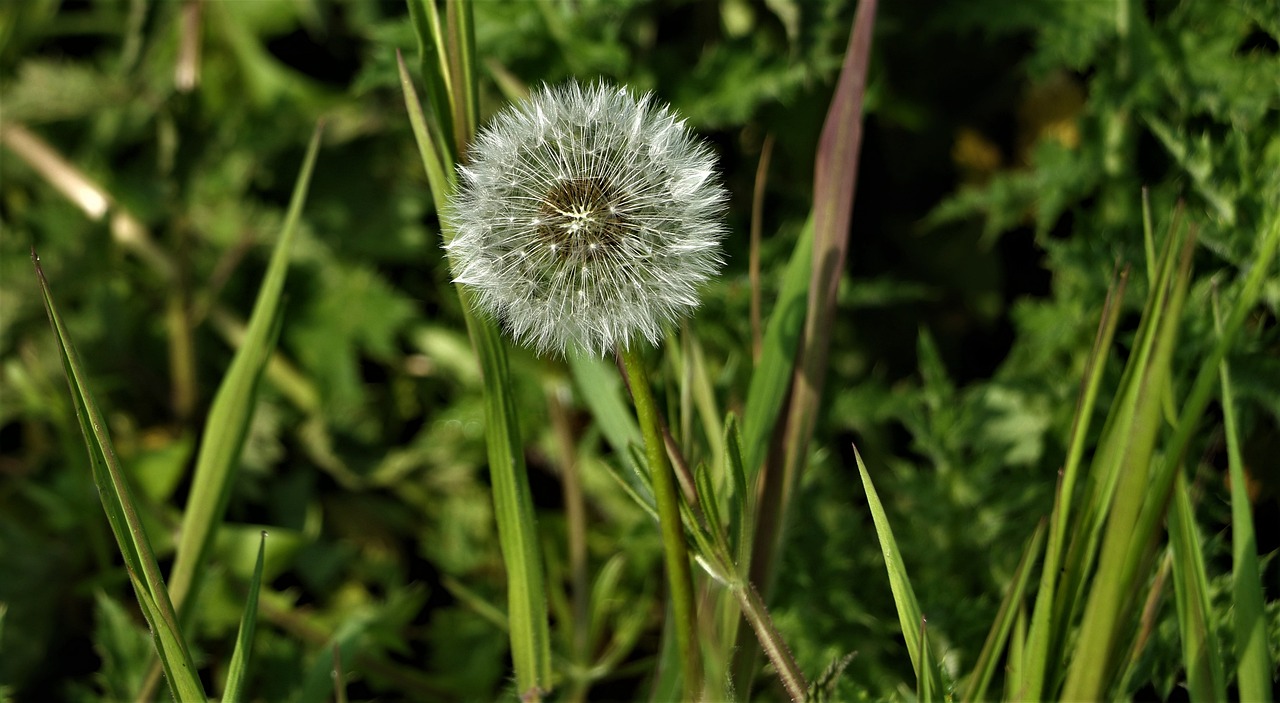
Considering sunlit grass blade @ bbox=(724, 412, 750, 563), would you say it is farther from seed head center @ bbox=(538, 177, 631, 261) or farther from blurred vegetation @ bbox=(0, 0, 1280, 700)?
blurred vegetation @ bbox=(0, 0, 1280, 700)

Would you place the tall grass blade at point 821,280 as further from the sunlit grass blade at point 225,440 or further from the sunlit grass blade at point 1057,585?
the sunlit grass blade at point 225,440

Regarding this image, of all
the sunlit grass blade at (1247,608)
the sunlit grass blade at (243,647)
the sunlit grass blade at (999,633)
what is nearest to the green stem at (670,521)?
the sunlit grass blade at (999,633)

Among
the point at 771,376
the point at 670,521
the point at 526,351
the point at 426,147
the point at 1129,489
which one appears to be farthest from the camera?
the point at 526,351

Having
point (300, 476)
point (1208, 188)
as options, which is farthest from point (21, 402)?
point (1208, 188)

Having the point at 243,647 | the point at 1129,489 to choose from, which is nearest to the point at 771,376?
the point at 1129,489

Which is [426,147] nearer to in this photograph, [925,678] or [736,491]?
[736,491]

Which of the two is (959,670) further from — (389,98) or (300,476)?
(389,98)
